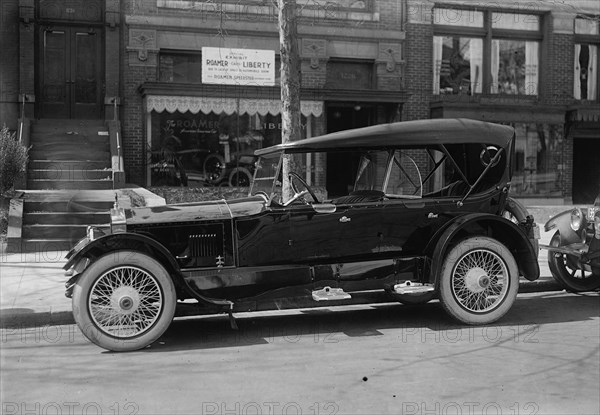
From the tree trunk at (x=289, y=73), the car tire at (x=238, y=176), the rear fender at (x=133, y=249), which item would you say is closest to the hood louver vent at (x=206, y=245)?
the rear fender at (x=133, y=249)

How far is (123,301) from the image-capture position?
5676 millimetres

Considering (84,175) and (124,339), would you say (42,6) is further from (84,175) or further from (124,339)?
(124,339)

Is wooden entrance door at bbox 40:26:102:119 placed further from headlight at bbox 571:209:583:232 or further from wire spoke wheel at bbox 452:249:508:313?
wire spoke wheel at bbox 452:249:508:313

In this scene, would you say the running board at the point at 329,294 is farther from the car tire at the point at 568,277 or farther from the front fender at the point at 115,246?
the car tire at the point at 568,277

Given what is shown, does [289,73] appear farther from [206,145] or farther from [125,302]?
[206,145]

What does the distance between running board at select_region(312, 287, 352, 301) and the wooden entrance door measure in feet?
39.6

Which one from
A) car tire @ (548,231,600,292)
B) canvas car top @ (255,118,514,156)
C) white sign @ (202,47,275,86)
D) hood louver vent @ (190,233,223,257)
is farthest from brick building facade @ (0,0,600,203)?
hood louver vent @ (190,233,223,257)

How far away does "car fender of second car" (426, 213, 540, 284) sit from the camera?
20.9ft

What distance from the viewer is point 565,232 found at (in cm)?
807

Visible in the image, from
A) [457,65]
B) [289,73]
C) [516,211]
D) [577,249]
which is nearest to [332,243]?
[516,211]

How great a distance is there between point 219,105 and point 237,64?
154 cm

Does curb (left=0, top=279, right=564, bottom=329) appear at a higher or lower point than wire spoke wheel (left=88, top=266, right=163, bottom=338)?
lower

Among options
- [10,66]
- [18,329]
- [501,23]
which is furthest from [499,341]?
[501,23]

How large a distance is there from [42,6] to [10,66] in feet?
5.63
